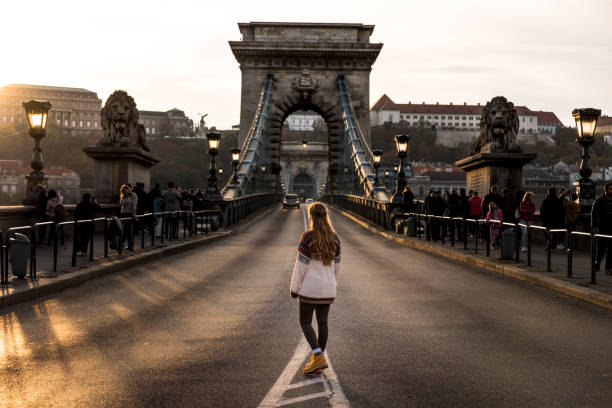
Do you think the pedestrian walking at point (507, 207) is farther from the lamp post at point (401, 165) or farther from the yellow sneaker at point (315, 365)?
the yellow sneaker at point (315, 365)

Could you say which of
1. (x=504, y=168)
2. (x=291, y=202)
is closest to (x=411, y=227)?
(x=504, y=168)

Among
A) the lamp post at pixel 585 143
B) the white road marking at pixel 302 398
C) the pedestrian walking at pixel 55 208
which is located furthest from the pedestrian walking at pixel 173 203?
the white road marking at pixel 302 398

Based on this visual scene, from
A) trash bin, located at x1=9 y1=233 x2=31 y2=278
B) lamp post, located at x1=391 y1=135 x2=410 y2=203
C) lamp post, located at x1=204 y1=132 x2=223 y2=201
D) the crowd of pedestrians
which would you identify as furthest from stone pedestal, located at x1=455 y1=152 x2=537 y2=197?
trash bin, located at x1=9 y1=233 x2=31 y2=278

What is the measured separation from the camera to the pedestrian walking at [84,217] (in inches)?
559

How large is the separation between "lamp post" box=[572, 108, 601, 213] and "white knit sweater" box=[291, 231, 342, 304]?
13.7 metres

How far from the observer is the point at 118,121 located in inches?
880

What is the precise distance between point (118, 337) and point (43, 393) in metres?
2.15

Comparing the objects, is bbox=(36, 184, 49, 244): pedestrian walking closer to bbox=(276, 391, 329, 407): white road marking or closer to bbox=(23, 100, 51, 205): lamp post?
bbox=(23, 100, 51, 205): lamp post

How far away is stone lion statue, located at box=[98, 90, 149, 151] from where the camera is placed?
2228cm

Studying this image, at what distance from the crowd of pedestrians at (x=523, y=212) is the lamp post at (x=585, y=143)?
473mm

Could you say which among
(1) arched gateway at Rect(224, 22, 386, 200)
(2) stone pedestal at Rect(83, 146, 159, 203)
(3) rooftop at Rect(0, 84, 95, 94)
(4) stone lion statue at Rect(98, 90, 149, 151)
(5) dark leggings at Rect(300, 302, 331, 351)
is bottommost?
(5) dark leggings at Rect(300, 302, 331, 351)

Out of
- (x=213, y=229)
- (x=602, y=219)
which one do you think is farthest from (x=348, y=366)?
(x=213, y=229)

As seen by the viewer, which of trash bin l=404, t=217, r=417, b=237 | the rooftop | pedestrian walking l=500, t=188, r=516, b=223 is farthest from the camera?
the rooftop

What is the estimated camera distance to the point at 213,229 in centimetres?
2723
